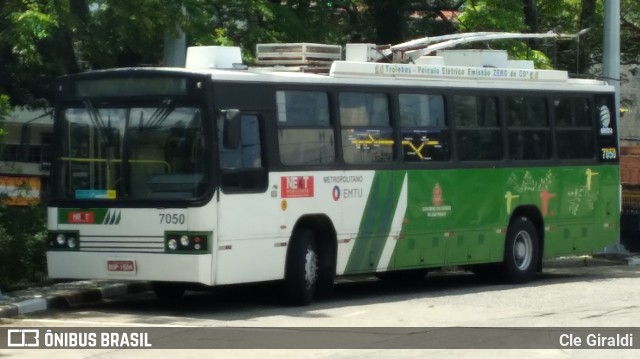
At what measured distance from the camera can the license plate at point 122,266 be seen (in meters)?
14.7

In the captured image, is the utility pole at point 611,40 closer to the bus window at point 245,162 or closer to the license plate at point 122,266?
the bus window at point 245,162

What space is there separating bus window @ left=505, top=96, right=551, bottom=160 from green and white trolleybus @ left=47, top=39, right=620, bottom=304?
0.09 ft

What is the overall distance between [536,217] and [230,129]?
7012 millimetres

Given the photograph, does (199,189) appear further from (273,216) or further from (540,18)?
(540,18)

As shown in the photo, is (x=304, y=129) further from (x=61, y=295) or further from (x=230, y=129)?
(x=61, y=295)

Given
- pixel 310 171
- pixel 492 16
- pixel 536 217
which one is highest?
pixel 492 16

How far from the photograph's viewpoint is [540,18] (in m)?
31.3

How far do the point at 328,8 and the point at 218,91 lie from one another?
990 cm

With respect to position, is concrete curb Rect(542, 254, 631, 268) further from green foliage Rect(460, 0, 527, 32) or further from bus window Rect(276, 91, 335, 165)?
bus window Rect(276, 91, 335, 165)

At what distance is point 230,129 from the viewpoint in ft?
48.1

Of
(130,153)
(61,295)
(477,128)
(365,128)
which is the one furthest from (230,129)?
(477,128)

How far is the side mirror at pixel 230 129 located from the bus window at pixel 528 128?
5.92m

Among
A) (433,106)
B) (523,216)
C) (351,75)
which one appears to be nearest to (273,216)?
(351,75)

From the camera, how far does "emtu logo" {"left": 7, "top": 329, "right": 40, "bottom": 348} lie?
1240cm
